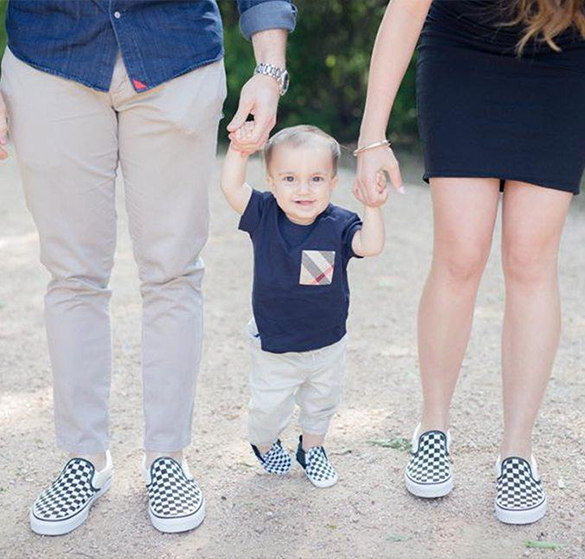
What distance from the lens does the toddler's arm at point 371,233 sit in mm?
2805

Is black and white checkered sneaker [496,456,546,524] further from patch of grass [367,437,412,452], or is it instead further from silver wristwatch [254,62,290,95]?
silver wristwatch [254,62,290,95]

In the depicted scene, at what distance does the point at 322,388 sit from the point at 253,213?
1.91ft

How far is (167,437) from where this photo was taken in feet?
9.68

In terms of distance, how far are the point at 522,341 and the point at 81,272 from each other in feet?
4.34

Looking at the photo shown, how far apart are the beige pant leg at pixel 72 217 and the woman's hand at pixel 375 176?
2.27 ft

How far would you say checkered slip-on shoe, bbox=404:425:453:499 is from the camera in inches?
119

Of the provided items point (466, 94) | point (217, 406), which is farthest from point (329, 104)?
point (466, 94)

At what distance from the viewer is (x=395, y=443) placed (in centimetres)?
350

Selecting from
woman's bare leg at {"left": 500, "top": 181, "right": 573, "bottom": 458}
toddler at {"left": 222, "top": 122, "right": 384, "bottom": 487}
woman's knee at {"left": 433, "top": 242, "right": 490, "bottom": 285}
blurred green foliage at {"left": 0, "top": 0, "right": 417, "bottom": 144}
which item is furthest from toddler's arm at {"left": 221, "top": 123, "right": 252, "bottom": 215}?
blurred green foliage at {"left": 0, "top": 0, "right": 417, "bottom": 144}

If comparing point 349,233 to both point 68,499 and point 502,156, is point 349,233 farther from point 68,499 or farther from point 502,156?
point 68,499

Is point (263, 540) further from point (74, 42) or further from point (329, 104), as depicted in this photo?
point (329, 104)

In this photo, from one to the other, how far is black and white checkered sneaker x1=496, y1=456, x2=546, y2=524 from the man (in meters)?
0.89

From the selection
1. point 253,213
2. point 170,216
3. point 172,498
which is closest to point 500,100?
point 253,213

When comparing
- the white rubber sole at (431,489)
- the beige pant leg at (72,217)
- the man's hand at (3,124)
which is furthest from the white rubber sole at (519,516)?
the man's hand at (3,124)
